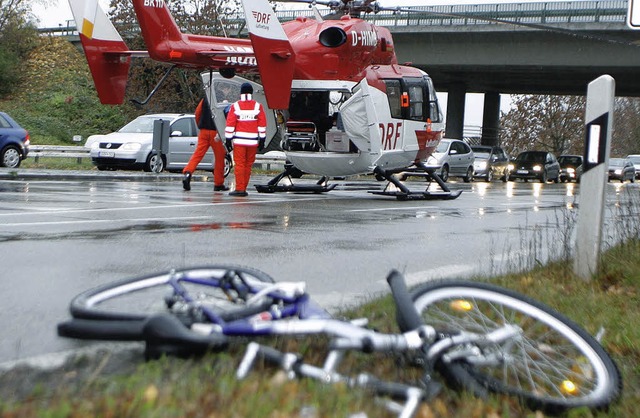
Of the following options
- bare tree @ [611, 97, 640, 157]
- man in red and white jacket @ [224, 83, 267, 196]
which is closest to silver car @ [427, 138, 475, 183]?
man in red and white jacket @ [224, 83, 267, 196]

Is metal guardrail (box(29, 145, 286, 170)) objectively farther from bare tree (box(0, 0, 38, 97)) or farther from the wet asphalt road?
bare tree (box(0, 0, 38, 97))

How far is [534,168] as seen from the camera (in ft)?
156

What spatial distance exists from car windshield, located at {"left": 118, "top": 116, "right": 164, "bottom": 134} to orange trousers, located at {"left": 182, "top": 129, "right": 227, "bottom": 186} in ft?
31.2

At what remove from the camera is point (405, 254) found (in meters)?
9.29

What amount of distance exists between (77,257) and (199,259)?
0.95 meters

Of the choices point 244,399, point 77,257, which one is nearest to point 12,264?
point 77,257

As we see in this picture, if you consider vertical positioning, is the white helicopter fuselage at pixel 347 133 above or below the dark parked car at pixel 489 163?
above

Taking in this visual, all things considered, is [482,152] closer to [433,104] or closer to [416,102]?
[433,104]

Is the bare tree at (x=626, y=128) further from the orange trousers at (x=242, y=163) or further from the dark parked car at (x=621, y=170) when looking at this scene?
the orange trousers at (x=242, y=163)

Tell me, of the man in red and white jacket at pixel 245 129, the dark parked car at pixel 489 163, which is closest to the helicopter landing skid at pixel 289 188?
the man in red and white jacket at pixel 245 129

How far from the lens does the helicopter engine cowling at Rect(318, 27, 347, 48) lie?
1758cm

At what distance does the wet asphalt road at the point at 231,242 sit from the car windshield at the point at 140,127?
11460 millimetres

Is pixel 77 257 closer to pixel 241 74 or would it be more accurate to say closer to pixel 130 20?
pixel 241 74

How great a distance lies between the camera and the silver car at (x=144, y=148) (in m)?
27.4
